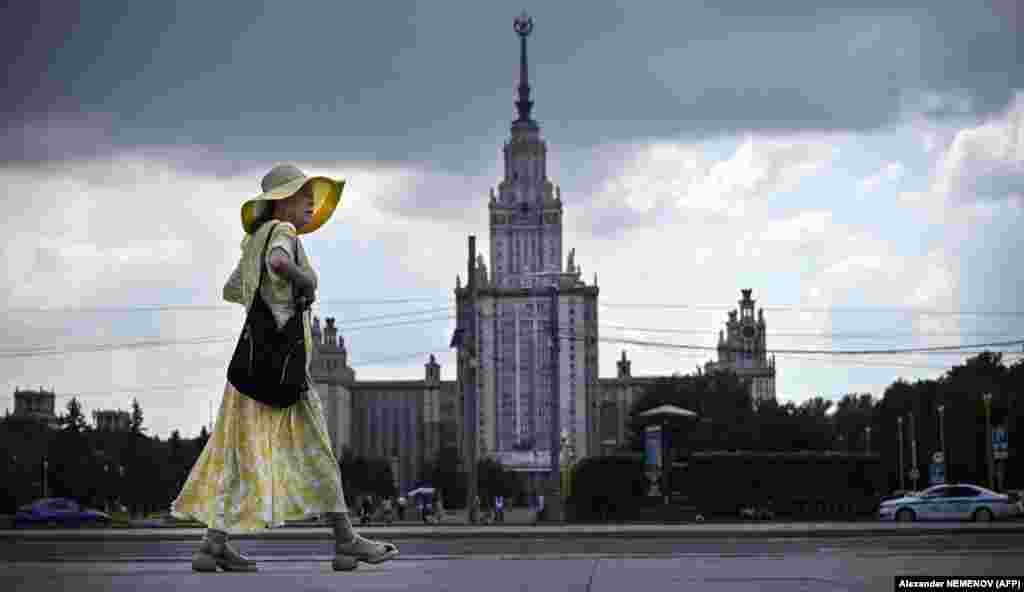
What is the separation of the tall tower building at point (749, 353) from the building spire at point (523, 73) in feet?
111

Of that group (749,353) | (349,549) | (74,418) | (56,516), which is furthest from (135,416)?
(749,353)

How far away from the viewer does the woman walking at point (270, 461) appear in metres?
7.84

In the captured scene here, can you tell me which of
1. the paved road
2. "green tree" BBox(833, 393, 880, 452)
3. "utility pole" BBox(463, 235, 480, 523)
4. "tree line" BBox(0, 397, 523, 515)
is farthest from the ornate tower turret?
the paved road

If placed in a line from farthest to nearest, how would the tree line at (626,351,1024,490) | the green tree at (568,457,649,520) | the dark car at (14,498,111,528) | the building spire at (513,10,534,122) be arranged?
the building spire at (513,10,534,122)
the tree line at (626,351,1024,490)
the dark car at (14,498,111,528)
the green tree at (568,457,649,520)

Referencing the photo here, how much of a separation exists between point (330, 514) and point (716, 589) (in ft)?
7.83

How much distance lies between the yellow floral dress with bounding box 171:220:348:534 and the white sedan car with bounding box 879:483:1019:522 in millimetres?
28889

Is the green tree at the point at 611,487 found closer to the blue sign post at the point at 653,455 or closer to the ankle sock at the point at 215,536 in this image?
the blue sign post at the point at 653,455

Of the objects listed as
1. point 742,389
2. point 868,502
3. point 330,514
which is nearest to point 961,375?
point 742,389

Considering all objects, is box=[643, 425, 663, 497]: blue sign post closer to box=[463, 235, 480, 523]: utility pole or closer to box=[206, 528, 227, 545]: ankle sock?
box=[463, 235, 480, 523]: utility pole

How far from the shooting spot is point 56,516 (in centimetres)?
4319

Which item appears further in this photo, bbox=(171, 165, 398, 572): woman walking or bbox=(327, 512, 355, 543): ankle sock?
bbox=(327, 512, 355, 543): ankle sock

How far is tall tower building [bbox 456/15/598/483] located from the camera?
187375 mm

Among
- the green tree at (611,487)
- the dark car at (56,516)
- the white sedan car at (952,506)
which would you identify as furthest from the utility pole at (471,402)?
the white sedan car at (952,506)

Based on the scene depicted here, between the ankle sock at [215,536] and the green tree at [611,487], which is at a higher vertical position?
the ankle sock at [215,536]
